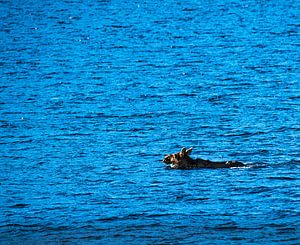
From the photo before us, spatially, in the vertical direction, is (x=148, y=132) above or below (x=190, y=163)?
below

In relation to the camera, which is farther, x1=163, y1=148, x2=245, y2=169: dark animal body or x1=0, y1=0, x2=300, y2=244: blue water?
x1=163, y1=148, x2=245, y2=169: dark animal body

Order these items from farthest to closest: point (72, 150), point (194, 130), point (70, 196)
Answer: point (194, 130), point (72, 150), point (70, 196)

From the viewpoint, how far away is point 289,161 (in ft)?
94.7

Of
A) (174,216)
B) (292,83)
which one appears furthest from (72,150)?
(292,83)

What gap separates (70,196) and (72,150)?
6.30 metres

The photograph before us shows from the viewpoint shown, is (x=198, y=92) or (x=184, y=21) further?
(x=184, y=21)

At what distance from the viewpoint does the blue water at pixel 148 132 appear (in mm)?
22625

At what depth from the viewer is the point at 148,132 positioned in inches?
1355

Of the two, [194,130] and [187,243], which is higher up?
[187,243]

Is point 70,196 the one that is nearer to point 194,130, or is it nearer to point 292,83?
point 194,130

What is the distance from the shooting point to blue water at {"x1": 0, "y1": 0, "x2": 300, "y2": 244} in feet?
74.2

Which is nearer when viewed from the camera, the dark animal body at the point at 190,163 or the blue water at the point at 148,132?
the blue water at the point at 148,132

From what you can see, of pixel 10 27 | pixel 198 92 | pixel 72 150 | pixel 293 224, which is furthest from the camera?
pixel 10 27

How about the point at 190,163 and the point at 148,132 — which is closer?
the point at 190,163
